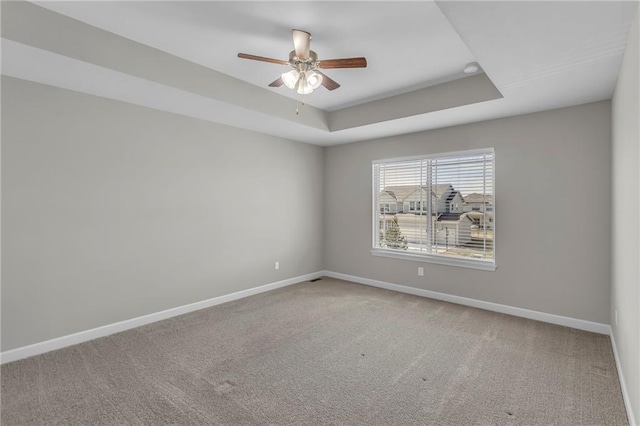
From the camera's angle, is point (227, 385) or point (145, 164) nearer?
point (227, 385)

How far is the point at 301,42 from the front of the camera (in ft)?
7.95

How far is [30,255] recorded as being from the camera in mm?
2822

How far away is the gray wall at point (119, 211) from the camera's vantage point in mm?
2777

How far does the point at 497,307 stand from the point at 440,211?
143cm

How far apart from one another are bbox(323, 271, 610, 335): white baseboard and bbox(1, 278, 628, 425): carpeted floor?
0.14 metres

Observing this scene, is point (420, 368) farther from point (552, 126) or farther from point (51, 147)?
point (51, 147)

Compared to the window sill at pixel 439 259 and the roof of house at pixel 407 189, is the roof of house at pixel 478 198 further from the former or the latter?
the window sill at pixel 439 259

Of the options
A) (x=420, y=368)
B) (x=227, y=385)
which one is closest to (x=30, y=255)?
(x=227, y=385)

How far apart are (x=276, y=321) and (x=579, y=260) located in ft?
11.1

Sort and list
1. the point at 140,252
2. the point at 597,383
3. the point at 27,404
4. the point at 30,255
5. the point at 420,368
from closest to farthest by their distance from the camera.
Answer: the point at 27,404, the point at 597,383, the point at 420,368, the point at 30,255, the point at 140,252

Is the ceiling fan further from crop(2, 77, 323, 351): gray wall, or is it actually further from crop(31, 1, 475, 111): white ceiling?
crop(2, 77, 323, 351): gray wall

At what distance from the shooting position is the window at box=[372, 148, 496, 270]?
411 cm

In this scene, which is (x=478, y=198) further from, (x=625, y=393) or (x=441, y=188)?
(x=625, y=393)

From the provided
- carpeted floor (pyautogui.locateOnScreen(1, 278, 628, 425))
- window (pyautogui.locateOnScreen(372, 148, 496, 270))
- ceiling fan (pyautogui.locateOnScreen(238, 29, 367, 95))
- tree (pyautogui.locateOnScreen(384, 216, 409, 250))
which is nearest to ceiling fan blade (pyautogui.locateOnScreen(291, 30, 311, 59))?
ceiling fan (pyautogui.locateOnScreen(238, 29, 367, 95))
